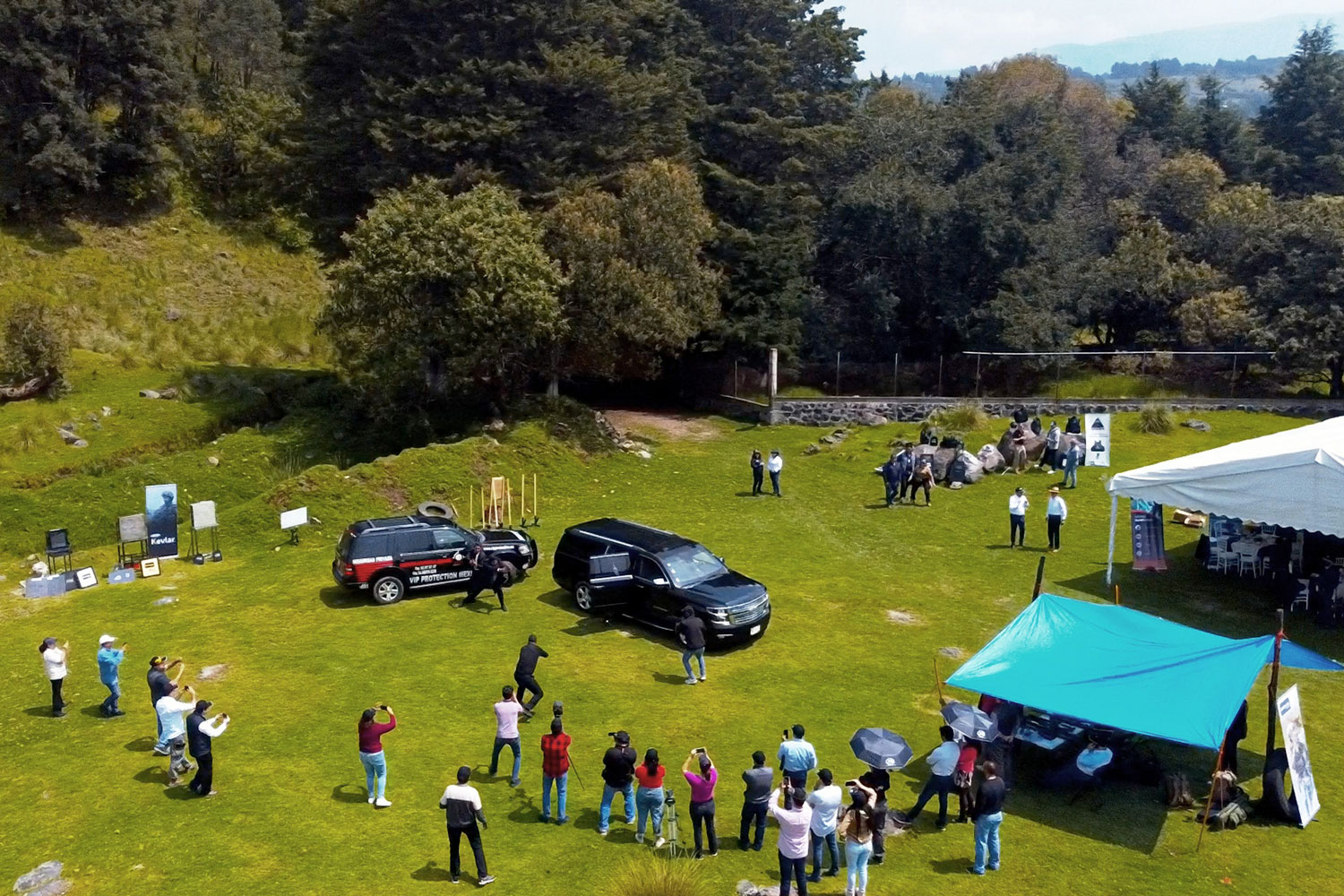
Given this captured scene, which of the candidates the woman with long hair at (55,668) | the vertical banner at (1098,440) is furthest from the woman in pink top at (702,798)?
the vertical banner at (1098,440)

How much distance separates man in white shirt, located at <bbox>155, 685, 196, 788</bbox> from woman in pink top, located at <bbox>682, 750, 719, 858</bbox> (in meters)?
6.87

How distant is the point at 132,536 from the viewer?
24.5 meters

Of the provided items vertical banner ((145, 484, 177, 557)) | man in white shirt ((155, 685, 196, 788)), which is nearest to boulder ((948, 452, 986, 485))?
vertical banner ((145, 484, 177, 557))

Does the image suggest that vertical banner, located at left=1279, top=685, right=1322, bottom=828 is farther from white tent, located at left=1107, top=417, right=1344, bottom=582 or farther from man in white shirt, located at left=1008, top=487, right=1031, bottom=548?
man in white shirt, located at left=1008, top=487, right=1031, bottom=548

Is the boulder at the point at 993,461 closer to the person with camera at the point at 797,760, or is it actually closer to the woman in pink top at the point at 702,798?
the person with camera at the point at 797,760

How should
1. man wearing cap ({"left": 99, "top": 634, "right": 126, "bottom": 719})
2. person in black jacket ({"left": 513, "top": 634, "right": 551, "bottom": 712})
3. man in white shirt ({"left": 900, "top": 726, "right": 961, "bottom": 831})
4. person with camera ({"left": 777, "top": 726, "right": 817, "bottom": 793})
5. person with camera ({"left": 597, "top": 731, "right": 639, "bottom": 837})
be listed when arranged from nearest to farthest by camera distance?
person with camera ({"left": 597, "top": 731, "right": 639, "bottom": 837}), person with camera ({"left": 777, "top": 726, "right": 817, "bottom": 793}), man in white shirt ({"left": 900, "top": 726, "right": 961, "bottom": 831}), person in black jacket ({"left": 513, "top": 634, "right": 551, "bottom": 712}), man wearing cap ({"left": 99, "top": 634, "right": 126, "bottom": 719})

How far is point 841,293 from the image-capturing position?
46.5 metres

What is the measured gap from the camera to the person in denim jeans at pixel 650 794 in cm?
1273

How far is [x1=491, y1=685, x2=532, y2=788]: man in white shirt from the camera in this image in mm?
14211

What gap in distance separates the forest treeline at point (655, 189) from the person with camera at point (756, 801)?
2162 cm

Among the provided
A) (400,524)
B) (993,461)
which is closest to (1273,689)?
(400,524)

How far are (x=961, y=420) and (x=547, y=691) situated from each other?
78.9 ft

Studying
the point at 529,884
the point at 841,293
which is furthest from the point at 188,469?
the point at 841,293

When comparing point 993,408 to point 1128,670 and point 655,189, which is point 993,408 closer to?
point 655,189
